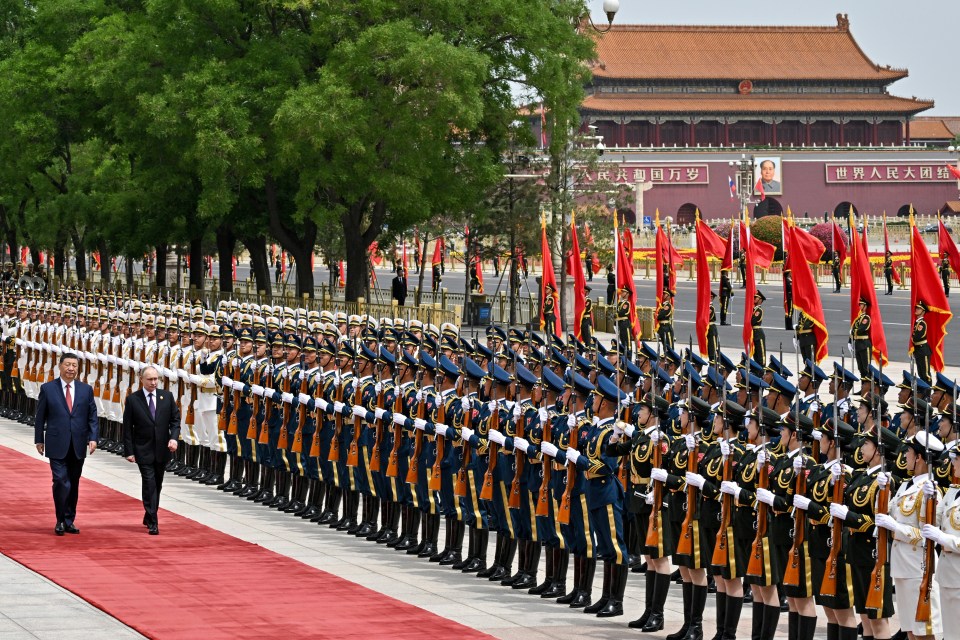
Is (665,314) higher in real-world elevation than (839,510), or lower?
higher

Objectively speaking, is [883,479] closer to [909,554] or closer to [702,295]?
[909,554]

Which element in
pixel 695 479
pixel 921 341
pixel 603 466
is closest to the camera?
pixel 695 479

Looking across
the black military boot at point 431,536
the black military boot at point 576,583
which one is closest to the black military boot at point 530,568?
the black military boot at point 576,583

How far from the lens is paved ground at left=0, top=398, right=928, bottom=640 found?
9531 mm

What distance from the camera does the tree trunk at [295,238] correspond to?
104 feet

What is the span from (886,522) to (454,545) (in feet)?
15.6

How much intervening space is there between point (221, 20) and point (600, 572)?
20.0 m

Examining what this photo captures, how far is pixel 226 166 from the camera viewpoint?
1096 inches

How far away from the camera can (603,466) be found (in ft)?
33.2

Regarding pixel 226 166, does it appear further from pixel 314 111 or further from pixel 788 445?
pixel 788 445

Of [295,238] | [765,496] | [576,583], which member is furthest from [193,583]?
[295,238]

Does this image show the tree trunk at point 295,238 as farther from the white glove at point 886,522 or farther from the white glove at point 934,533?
the white glove at point 934,533

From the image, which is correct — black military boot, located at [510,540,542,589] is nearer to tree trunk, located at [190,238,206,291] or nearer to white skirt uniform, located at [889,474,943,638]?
white skirt uniform, located at [889,474,943,638]

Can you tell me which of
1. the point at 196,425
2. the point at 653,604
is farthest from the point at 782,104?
the point at 653,604
